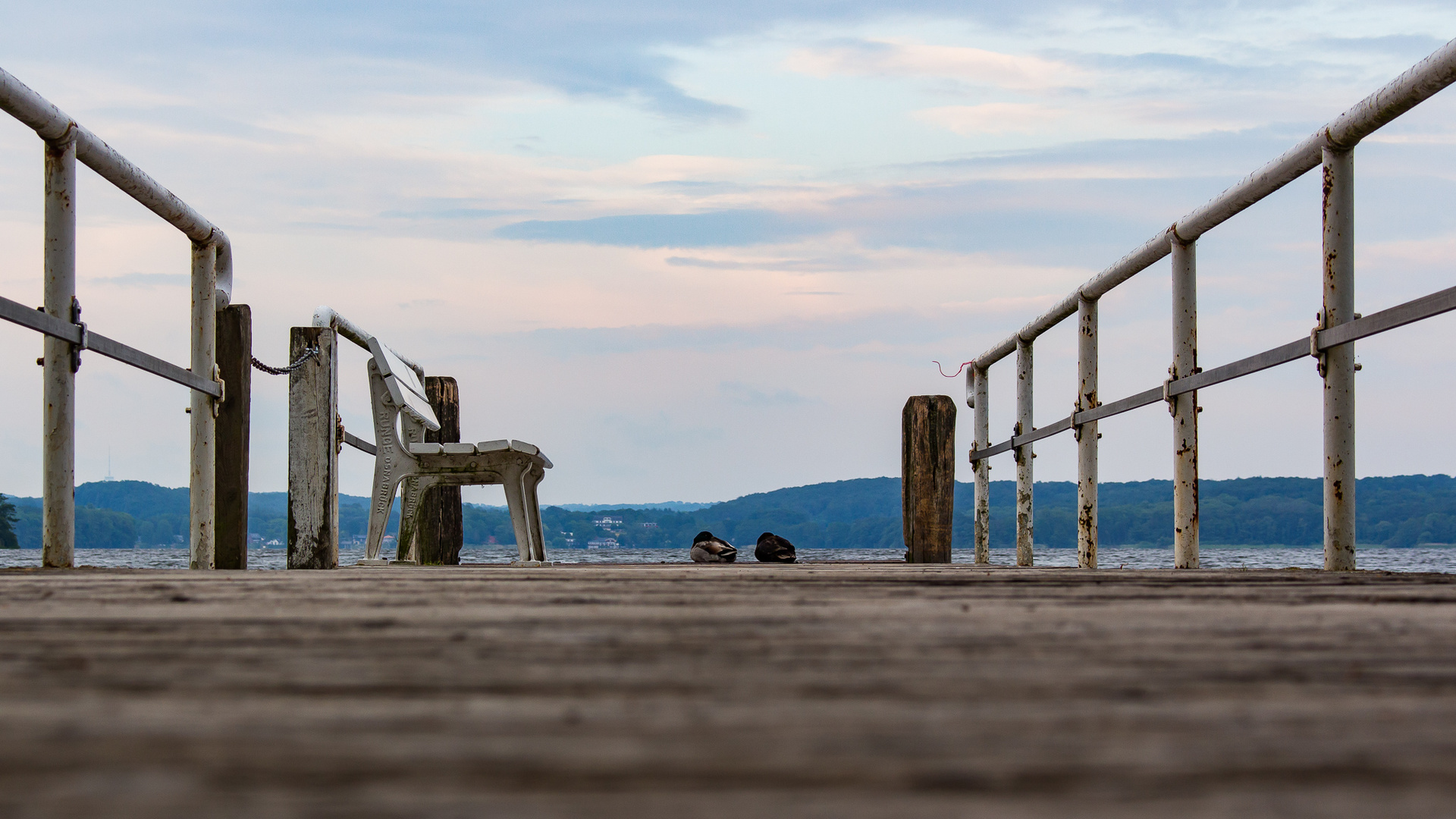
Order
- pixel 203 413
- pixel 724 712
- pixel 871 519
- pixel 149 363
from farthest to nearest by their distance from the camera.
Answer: pixel 871 519 < pixel 203 413 < pixel 149 363 < pixel 724 712

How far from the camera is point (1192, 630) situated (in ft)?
3.99

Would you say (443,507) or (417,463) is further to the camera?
(443,507)

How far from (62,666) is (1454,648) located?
1249 millimetres

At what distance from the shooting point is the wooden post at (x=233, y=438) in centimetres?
349

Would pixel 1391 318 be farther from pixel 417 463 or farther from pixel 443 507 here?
pixel 443 507

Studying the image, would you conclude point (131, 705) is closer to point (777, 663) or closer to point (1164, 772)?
point (777, 663)

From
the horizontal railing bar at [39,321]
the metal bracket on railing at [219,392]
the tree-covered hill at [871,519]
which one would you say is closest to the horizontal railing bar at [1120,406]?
the metal bracket on railing at [219,392]

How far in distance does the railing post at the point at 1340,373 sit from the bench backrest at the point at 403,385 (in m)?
3.90

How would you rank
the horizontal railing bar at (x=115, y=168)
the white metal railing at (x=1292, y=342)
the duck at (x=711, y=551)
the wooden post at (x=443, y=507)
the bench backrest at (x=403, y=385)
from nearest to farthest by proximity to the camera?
the white metal railing at (x=1292, y=342)
the horizontal railing bar at (x=115, y=168)
the bench backrest at (x=403, y=385)
the duck at (x=711, y=551)
the wooden post at (x=443, y=507)

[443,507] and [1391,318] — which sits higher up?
[1391,318]

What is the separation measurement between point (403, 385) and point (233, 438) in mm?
2097

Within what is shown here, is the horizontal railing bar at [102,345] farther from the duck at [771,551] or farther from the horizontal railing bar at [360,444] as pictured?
the duck at [771,551]

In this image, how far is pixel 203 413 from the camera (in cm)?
371

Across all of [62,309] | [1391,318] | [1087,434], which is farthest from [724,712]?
[1087,434]
